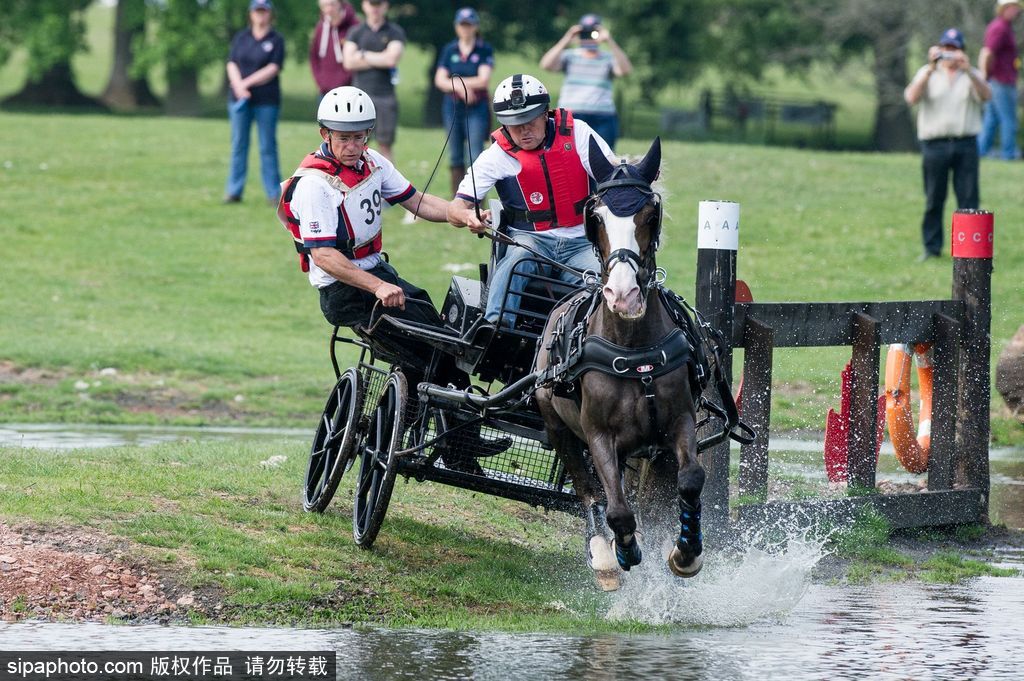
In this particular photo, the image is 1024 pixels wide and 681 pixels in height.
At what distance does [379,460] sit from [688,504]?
1931 mm

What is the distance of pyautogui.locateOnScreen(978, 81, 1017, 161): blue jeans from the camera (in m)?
21.0

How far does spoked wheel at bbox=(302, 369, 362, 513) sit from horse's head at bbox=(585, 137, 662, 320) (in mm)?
2220

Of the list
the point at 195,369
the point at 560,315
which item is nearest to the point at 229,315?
the point at 195,369

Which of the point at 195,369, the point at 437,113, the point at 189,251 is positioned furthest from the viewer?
the point at 437,113

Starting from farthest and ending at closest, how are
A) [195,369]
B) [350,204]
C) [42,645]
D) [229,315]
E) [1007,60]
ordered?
[1007,60], [229,315], [195,369], [350,204], [42,645]

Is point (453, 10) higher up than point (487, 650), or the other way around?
point (453, 10)

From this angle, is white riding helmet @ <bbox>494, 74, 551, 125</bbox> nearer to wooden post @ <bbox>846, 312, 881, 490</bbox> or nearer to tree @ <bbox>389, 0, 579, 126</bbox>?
wooden post @ <bbox>846, 312, 881, 490</bbox>

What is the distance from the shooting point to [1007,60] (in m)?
20.8

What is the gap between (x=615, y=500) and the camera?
23.5 feet

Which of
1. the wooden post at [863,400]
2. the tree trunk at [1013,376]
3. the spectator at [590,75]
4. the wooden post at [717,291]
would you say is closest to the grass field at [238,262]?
the tree trunk at [1013,376]

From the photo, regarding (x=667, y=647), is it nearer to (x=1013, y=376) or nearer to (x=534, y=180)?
(x=534, y=180)

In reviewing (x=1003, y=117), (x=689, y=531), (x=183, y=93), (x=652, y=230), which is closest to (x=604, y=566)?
(x=689, y=531)

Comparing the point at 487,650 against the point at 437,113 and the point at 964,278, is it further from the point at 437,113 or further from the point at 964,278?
the point at 437,113

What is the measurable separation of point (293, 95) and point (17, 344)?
37302 millimetres
